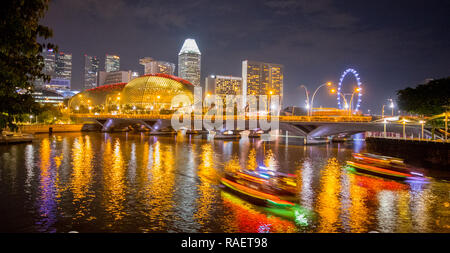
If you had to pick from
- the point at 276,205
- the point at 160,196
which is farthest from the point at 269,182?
the point at 160,196

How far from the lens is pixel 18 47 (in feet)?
34.1

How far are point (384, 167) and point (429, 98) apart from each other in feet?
93.6

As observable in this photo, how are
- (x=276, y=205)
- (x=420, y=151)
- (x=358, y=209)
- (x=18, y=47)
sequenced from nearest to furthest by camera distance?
(x=18, y=47) → (x=276, y=205) → (x=358, y=209) → (x=420, y=151)

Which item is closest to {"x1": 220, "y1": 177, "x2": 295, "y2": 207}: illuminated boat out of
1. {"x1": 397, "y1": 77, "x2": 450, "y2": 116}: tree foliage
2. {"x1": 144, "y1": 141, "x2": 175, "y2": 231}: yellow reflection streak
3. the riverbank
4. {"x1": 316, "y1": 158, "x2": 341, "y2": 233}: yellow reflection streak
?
{"x1": 316, "y1": 158, "x2": 341, "y2": 233}: yellow reflection streak

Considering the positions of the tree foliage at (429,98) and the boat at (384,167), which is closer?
the boat at (384,167)

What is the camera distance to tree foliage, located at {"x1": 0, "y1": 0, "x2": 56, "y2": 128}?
9.49 meters

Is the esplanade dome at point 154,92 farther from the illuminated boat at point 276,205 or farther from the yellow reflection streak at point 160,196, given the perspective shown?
the illuminated boat at point 276,205

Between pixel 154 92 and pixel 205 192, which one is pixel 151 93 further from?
pixel 205 192

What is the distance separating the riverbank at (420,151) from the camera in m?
40.9

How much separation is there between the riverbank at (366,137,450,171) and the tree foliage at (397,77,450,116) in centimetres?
1079

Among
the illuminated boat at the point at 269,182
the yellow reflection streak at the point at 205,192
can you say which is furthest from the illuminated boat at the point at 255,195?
the yellow reflection streak at the point at 205,192

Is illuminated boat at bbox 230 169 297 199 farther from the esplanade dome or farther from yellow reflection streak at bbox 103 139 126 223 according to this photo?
the esplanade dome

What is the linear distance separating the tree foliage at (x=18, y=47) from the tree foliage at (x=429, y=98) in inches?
2300
